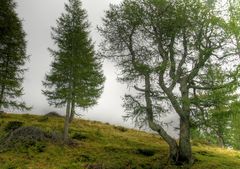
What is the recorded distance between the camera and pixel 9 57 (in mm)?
31562

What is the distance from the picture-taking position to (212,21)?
2061 cm

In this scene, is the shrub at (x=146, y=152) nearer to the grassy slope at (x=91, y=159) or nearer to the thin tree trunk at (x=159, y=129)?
the grassy slope at (x=91, y=159)

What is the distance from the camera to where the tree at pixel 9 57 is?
1197 inches

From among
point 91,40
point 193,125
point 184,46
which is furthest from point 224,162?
point 91,40

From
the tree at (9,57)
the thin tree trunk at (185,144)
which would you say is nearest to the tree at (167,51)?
the thin tree trunk at (185,144)

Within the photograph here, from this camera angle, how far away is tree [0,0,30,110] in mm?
30416

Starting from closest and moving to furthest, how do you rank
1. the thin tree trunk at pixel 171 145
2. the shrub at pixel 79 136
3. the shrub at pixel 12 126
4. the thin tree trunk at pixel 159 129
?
the thin tree trunk at pixel 171 145
the thin tree trunk at pixel 159 129
the shrub at pixel 79 136
the shrub at pixel 12 126

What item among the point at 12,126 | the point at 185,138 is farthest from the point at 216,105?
the point at 12,126

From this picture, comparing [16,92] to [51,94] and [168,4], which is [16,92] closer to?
[51,94]

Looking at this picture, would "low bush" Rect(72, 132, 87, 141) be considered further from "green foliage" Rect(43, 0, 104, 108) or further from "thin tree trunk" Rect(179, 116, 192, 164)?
"thin tree trunk" Rect(179, 116, 192, 164)

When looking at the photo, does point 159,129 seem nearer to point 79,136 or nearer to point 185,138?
point 185,138

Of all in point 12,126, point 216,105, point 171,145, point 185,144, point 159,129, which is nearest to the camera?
point 216,105

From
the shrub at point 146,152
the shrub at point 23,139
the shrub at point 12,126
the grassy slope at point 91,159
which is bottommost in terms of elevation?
the grassy slope at point 91,159

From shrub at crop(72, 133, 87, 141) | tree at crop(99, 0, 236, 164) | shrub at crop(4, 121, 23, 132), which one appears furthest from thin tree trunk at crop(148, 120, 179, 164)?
shrub at crop(4, 121, 23, 132)
